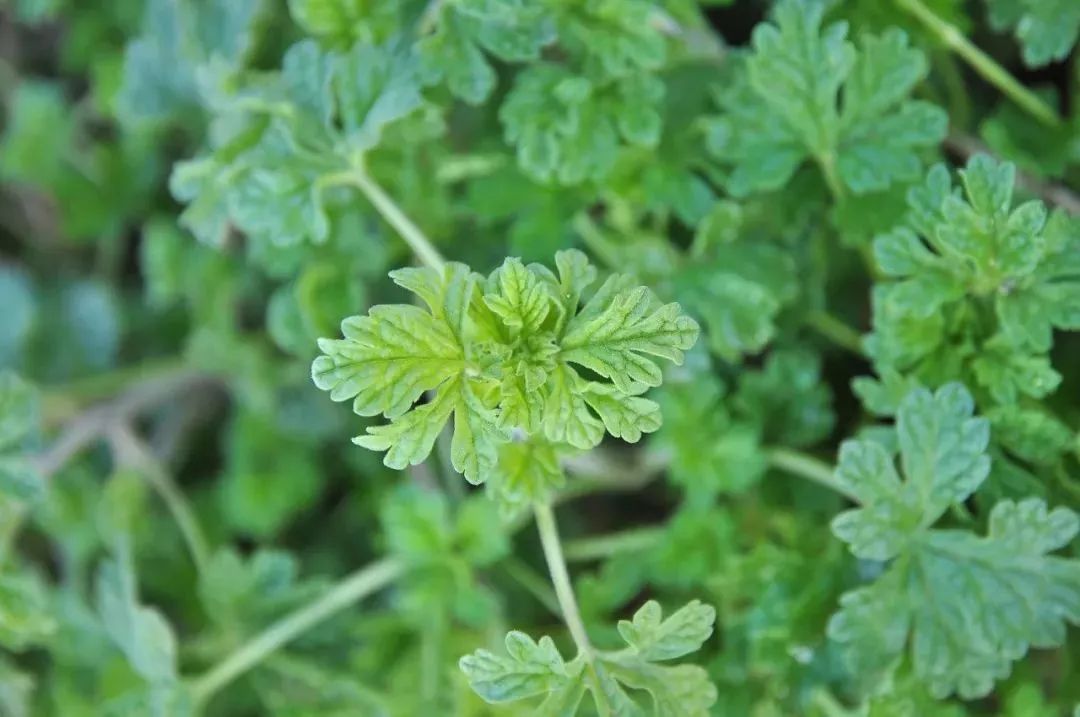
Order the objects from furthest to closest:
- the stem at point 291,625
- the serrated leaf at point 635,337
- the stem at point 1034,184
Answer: the stem at point 291,625, the stem at point 1034,184, the serrated leaf at point 635,337

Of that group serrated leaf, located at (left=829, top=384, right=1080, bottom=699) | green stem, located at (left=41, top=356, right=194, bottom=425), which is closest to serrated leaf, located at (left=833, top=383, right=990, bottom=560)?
serrated leaf, located at (left=829, top=384, right=1080, bottom=699)

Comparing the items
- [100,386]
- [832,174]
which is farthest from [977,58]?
[100,386]

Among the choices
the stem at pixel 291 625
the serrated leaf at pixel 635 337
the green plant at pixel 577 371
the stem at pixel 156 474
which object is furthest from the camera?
the stem at pixel 156 474

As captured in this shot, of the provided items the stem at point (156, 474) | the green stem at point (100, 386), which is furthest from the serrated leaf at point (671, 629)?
the green stem at point (100, 386)

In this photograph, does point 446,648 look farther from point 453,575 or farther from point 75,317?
point 75,317

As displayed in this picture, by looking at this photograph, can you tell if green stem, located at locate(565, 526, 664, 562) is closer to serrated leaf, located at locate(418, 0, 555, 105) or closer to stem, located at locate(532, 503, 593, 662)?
stem, located at locate(532, 503, 593, 662)

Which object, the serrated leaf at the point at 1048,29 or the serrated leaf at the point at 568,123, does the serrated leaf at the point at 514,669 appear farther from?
the serrated leaf at the point at 1048,29
